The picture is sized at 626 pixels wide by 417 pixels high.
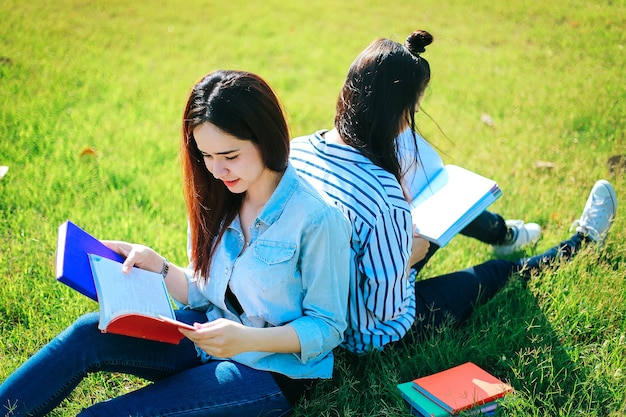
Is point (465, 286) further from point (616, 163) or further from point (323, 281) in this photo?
point (616, 163)

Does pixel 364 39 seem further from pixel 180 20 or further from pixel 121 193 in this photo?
pixel 121 193

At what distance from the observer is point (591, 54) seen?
5832mm

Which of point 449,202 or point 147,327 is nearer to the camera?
point 147,327

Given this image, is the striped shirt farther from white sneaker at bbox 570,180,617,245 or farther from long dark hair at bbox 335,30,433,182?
white sneaker at bbox 570,180,617,245

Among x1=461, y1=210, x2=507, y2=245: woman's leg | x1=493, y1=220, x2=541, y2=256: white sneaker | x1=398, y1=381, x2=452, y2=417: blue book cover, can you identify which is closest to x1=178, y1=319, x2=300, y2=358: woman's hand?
x1=398, y1=381, x2=452, y2=417: blue book cover

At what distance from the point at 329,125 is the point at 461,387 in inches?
120

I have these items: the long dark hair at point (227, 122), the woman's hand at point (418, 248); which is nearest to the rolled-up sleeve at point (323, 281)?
the long dark hair at point (227, 122)

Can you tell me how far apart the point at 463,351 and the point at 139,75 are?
4.14 meters

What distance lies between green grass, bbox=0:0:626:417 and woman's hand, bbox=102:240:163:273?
0.58 m

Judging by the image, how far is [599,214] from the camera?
341 cm

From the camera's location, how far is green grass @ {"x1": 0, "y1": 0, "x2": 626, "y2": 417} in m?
2.66

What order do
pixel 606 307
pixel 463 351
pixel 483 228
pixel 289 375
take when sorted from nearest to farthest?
pixel 289 375 < pixel 463 351 < pixel 606 307 < pixel 483 228

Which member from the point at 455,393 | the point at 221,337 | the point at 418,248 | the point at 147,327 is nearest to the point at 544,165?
the point at 418,248

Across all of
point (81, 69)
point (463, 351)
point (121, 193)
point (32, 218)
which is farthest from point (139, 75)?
point (463, 351)
